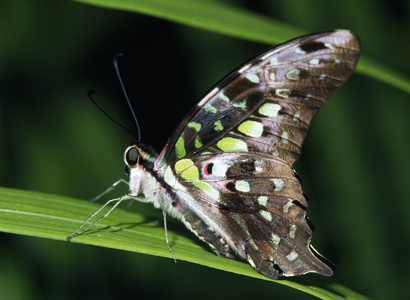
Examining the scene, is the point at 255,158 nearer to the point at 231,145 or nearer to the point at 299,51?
the point at 231,145

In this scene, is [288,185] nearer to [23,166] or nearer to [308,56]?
[308,56]

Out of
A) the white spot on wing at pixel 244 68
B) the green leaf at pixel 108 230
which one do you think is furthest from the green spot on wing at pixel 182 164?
the white spot on wing at pixel 244 68

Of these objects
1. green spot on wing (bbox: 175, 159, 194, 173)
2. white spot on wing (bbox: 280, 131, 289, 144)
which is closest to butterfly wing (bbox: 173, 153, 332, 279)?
green spot on wing (bbox: 175, 159, 194, 173)

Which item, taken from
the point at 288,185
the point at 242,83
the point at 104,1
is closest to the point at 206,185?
the point at 288,185

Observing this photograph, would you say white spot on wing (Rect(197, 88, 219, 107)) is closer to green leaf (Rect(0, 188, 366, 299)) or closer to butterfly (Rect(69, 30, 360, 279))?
butterfly (Rect(69, 30, 360, 279))

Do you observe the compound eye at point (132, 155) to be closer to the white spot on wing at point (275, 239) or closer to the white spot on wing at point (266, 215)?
the white spot on wing at point (266, 215)

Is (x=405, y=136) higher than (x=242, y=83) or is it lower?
lower
